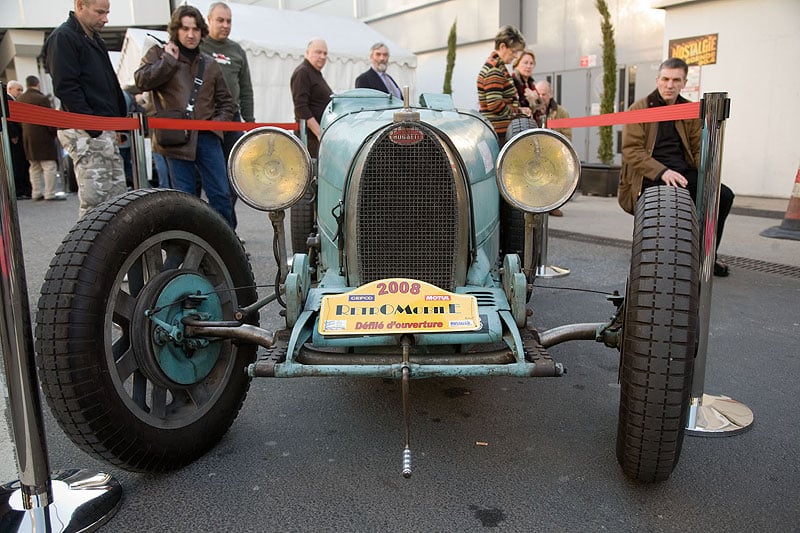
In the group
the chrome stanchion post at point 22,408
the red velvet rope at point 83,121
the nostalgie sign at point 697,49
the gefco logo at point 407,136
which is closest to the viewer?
the chrome stanchion post at point 22,408

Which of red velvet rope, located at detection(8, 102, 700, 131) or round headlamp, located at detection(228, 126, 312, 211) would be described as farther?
round headlamp, located at detection(228, 126, 312, 211)

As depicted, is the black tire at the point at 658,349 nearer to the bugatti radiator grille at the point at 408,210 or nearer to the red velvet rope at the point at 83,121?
the bugatti radiator grille at the point at 408,210

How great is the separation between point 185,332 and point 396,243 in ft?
2.91

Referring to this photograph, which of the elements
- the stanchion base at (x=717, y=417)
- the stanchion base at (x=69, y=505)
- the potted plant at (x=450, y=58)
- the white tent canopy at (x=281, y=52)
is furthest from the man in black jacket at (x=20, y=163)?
the stanchion base at (x=717, y=417)

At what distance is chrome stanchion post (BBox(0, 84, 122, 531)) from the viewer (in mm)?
1900

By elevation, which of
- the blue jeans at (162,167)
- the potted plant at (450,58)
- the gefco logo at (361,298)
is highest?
the potted plant at (450,58)

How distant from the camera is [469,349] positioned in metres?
2.42

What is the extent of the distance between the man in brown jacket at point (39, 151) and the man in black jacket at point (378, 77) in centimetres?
603

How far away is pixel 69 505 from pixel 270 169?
1.44 meters

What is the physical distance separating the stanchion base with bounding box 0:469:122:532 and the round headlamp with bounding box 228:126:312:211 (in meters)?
1.18

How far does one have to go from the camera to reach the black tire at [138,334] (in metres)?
2.10

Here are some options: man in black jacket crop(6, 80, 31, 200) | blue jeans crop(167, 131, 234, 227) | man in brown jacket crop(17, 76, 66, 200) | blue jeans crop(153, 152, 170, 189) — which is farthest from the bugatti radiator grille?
man in black jacket crop(6, 80, 31, 200)

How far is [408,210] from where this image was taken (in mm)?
2629

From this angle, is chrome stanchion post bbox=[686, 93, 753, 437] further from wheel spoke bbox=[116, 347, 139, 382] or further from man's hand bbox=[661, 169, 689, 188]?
wheel spoke bbox=[116, 347, 139, 382]
